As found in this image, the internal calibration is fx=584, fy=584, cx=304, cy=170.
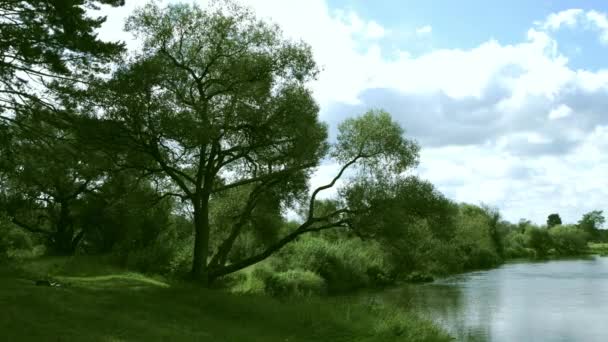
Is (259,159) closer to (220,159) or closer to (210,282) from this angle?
(220,159)

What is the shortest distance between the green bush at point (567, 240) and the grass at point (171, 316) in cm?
9638

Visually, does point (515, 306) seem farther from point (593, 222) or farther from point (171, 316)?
point (593, 222)

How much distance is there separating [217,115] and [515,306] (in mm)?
22388

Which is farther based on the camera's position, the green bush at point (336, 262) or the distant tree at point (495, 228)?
the distant tree at point (495, 228)

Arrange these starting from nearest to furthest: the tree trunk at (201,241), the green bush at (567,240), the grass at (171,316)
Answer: the grass at (171,316), the tree trunk at (201,241), the green bush at (567,240)

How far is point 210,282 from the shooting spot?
2848cm

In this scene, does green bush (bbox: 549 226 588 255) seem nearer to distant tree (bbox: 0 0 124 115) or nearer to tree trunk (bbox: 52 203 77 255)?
tree trunk (bbox: 52 203 77 255)

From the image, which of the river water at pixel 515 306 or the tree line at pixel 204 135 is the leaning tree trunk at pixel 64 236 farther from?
the river water at pixel 515 306

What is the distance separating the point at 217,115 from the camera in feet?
83.3

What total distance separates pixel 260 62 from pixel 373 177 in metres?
7.83

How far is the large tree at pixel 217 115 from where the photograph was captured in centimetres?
2347

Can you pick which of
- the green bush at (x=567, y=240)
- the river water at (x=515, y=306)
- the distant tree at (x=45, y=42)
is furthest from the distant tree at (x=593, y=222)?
the distant tree at (x=45, y=42)

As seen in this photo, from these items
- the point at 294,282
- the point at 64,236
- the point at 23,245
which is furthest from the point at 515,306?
the point at 23,245

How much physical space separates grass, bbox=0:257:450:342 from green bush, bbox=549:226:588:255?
96376 mm
